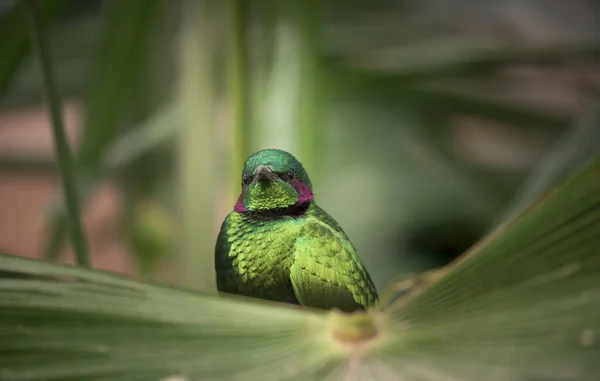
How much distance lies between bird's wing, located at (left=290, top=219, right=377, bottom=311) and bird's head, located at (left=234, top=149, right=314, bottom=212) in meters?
0.01

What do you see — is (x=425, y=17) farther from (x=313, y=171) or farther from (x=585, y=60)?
(x=313, y=171)

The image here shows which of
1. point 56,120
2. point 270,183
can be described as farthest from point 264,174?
point 56,120

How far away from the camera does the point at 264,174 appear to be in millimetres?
201

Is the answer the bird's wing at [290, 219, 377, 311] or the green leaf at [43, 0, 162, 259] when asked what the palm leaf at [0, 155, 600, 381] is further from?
the green leaf at [43, 0, 162, 259]

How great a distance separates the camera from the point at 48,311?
19 cm

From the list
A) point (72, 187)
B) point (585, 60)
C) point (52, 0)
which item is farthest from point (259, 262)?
point (585, 60)

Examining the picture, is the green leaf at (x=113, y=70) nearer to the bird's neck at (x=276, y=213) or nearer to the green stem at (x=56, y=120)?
the green stem at (x=56, y=120)

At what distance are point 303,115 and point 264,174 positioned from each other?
0.27 ft

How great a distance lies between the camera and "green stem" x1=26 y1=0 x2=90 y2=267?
29cm

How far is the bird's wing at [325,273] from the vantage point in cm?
20

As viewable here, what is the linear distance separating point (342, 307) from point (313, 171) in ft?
0.23

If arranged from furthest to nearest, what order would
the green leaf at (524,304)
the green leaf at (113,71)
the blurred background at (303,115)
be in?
the green leaf at (113,71) < the blurred background at (303,115) < the green leaf at (524,304)

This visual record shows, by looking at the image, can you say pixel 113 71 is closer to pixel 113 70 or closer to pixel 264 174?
Result: pixel 113 70

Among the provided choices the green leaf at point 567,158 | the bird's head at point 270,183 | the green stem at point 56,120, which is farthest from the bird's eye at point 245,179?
the green leaf at point 567,158
